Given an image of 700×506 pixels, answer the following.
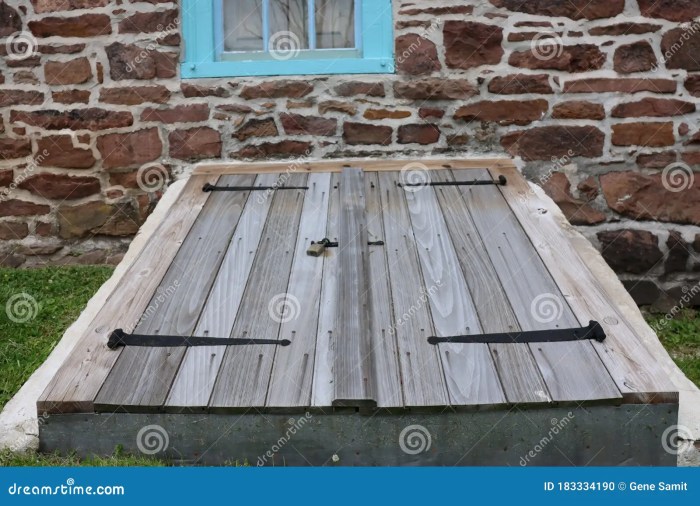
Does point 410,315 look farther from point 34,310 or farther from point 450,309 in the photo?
point 34,310

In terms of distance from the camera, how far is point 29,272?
5.18 metres

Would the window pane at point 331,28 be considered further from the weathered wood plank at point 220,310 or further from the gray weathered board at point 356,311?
the weathered wood plank at point 220,310

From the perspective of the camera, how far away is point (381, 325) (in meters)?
3.11

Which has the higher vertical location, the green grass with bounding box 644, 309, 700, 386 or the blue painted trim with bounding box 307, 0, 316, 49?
the blue painted trim with bounding box 307, 0, 316, 49

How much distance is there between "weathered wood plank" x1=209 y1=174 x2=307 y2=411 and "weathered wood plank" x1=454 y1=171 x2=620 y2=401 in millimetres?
910

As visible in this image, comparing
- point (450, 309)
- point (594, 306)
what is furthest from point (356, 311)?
point (594, 306)

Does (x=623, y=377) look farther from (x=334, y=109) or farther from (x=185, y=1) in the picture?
(x=185, y=1)

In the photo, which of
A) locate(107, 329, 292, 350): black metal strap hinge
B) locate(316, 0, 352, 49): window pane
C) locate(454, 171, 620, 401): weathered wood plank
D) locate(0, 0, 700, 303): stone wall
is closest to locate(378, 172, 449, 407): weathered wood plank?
locate(454, 171, 620, 401): weathered wood plank

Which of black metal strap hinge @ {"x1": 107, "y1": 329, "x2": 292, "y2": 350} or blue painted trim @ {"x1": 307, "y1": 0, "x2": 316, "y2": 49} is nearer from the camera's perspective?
black metal strap hinge @ {"x1": 107, "y1": 329, "x2": 292, "y2": 350}

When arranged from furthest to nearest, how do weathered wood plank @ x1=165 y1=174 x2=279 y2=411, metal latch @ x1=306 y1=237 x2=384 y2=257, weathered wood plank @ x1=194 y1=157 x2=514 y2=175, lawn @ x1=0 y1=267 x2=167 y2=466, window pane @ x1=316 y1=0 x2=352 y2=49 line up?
1. window pane @ x1=316 y1=0 x2=352 y2=49
2. weathered wood plank @ x1=194 y1=157 x2=514 y2=175
3. lawn @ x1=0 y1=267 x2=167 y2=466
4. metal latch @ x1=306 y1=237 x2=384 y2=257
5. weathered wood plank @ x1=165 y1=174 x2=279 y2=411

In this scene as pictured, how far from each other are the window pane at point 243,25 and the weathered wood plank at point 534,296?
1566 mm

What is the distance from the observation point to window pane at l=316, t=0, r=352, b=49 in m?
5.02

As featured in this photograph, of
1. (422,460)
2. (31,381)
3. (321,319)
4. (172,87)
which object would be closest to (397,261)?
(321,319)

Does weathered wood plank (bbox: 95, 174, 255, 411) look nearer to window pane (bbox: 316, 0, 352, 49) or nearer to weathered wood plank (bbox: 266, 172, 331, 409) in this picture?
weathered wood plank (bbox: 266, 172, 331, 409)
